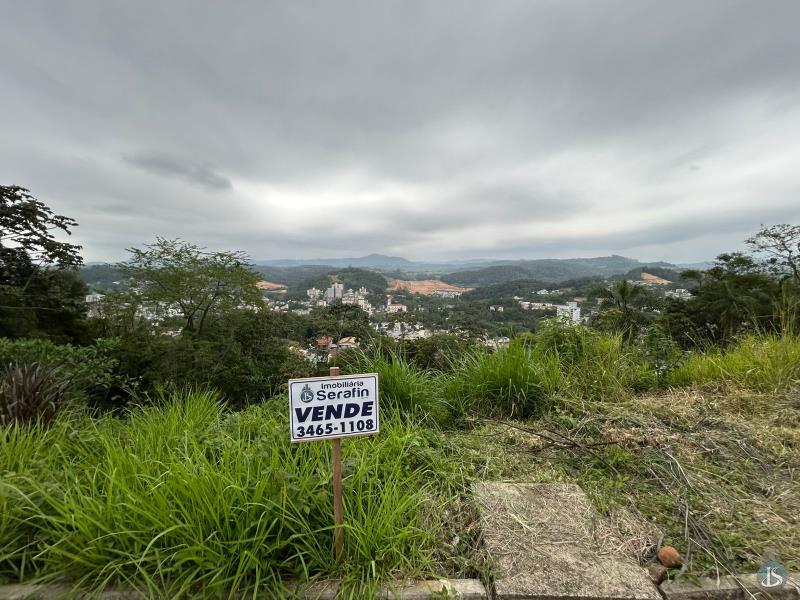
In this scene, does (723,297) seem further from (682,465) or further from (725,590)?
(725,590)

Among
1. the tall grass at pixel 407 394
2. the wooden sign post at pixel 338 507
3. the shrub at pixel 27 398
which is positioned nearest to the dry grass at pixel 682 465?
the tall grass at pixel 407 394

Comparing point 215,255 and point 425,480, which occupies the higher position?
point 215,255

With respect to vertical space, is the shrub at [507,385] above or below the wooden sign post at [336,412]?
below

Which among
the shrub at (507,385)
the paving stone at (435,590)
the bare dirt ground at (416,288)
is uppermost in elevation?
the shrub at (507,385)

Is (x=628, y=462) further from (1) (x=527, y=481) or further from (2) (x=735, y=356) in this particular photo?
(2) (x=735, y=356)

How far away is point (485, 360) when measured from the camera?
307cm

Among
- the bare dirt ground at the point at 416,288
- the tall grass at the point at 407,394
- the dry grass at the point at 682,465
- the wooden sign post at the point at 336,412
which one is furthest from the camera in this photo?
the bare dirt ground at the point at 416,288

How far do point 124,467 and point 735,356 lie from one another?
16.2 ft

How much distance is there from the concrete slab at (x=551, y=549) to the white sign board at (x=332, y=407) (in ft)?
2.43

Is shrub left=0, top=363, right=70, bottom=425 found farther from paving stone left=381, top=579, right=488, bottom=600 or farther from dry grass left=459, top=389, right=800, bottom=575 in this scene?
dry grass left=459, top=389, right=800, bottom=575

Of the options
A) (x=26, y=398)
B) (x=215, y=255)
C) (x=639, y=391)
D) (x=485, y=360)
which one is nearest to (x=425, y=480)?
(x=485, y=360)

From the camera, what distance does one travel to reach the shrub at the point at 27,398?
239 centimetres

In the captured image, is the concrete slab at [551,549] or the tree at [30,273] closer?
the concrete slab at [551,549]
